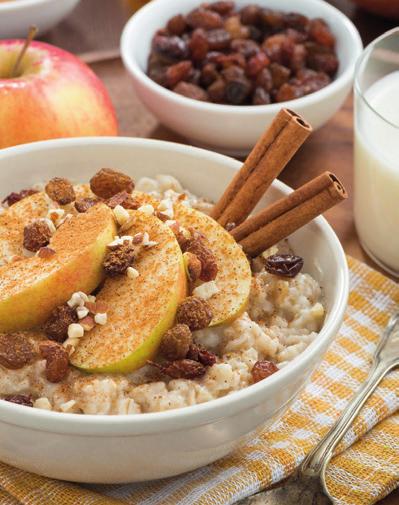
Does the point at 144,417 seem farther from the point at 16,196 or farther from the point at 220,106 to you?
the point at 220,106

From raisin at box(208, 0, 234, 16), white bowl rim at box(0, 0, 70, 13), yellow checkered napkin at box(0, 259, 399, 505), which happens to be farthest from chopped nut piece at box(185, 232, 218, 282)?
white bowl rim at box(0, 0, 70, 13)

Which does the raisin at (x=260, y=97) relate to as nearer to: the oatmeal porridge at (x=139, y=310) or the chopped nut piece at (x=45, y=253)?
the oatmeal porridge at (x=139, y=310)

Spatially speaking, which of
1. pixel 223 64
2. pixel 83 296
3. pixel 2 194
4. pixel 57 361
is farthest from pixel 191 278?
pixel 223 64

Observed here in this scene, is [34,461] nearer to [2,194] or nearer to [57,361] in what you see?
[57,361]

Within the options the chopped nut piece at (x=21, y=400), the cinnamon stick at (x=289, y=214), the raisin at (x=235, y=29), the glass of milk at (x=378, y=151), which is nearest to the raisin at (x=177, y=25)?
the raisin at (x=235, y=29)

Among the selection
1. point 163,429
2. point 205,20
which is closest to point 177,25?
point 205,20

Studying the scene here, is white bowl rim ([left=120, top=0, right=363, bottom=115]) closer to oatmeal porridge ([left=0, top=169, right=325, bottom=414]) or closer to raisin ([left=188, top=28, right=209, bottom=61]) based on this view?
raisin ([left=188, top=28, right=209, bottom=61])
